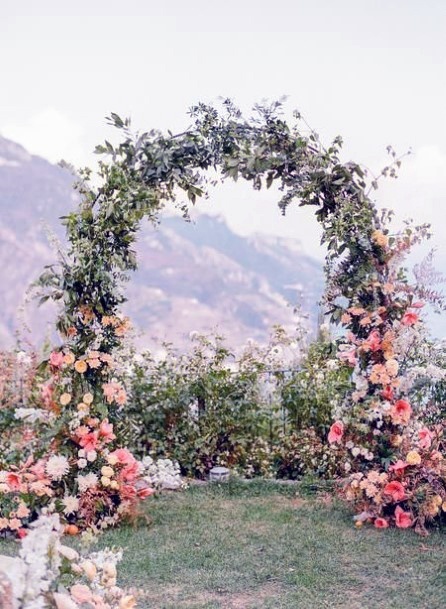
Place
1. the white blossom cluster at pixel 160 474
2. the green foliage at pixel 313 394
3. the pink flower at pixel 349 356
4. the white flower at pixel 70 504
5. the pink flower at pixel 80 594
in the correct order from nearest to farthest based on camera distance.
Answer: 1. the pink flower at pixel 80 594
2. the white flower at pixel 70 504
3. the pink flower at pixel 349 356
4. the white blossom cluster at pixel 160 474
5. the green foliage at pixel 313 394

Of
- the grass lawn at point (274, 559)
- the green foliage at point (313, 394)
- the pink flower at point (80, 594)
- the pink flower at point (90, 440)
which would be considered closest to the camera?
the pink flower at point (80, 594)

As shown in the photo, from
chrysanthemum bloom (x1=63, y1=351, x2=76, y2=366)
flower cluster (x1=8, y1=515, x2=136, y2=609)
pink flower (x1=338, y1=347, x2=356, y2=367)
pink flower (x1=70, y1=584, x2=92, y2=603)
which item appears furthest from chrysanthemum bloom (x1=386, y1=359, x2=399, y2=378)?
pink flower (x1=70, y1=584, x2=92, y2=603)

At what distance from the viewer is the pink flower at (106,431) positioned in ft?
14.9

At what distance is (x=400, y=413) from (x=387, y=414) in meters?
0.08

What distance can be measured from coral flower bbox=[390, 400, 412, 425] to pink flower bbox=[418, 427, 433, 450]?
120 mm

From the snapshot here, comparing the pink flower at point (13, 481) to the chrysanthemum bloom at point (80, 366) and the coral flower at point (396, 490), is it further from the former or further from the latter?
the coral flower at point (396, 490)

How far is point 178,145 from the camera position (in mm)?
4500

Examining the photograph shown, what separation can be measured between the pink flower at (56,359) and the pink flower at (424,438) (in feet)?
7.34

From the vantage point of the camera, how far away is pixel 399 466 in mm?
4453

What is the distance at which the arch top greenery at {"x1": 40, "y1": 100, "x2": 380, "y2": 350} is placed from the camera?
14.5 feet

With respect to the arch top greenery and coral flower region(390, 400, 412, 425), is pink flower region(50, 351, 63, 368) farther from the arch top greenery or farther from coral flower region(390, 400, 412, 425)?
coral flower region(390, 400, 412, 425)

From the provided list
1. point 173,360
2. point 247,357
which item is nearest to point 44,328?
point 173,360

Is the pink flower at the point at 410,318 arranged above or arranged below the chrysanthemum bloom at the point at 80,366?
above

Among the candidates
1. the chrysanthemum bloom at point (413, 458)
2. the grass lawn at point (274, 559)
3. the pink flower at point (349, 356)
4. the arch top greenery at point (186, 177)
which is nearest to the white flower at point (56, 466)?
the grass lawn at point (274, 559)
